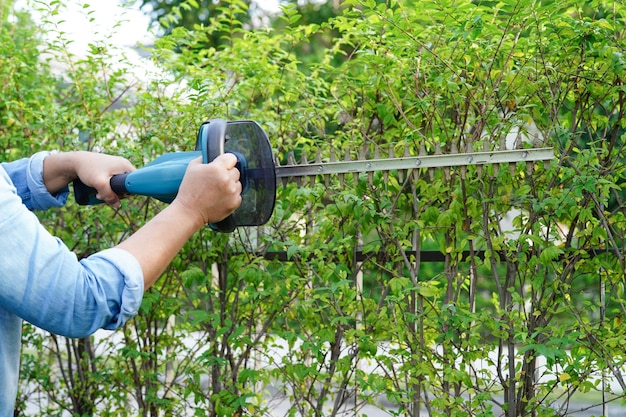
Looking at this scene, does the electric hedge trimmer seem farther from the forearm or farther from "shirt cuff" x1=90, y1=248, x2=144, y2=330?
"shirt cuff" x1=90, y1=248, x2=144, y2=330

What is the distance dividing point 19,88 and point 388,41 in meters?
2.09

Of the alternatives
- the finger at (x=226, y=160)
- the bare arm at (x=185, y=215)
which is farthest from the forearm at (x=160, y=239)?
the finger at (x=226, y=160)

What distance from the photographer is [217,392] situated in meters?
3.44

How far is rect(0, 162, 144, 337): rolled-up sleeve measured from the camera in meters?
1.21

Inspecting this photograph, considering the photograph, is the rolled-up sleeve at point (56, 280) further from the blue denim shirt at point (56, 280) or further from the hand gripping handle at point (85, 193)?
the hand gripping handle at point (85, 193)

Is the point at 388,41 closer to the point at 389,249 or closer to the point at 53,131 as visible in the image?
the point at 389,249

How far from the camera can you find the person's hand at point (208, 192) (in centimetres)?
138

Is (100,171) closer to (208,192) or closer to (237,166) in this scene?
(237,166)

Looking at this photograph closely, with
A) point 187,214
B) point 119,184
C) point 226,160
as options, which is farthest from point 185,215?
point 119,184

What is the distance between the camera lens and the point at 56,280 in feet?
3.99

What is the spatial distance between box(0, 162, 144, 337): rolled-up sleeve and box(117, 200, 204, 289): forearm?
25mm

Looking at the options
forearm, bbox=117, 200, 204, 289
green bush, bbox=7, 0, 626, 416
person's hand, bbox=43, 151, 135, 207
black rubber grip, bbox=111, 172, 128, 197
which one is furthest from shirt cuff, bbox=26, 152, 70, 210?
green bush, bbox=7, 0, 626, 416

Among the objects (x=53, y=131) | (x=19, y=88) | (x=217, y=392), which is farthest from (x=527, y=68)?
(x=19, y=88)

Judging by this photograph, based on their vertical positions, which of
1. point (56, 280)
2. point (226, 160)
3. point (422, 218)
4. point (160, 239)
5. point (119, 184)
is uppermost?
point (422, 218)
